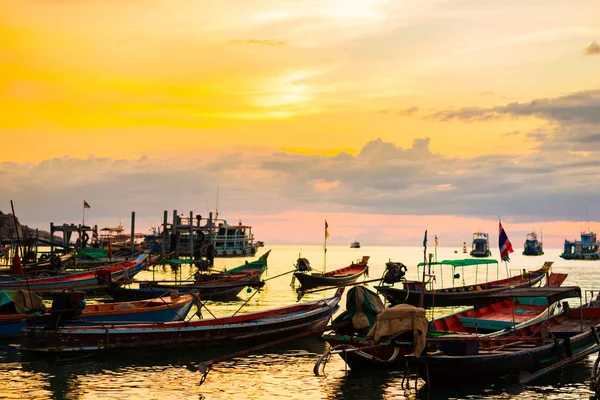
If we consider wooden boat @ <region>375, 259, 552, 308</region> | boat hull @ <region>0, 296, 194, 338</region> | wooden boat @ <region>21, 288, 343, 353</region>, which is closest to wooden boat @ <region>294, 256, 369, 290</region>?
wooden boat @ <region>375, 259, 552, 308</region>

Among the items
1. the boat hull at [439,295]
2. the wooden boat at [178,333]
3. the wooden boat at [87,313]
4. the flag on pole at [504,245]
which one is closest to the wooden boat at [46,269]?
the wooden boat at [87,313]

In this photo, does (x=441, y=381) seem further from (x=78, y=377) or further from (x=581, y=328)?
(x=78, y=377)

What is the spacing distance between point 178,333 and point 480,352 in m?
10.9

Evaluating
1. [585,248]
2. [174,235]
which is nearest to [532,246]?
[585,248]

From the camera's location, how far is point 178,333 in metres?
24.9

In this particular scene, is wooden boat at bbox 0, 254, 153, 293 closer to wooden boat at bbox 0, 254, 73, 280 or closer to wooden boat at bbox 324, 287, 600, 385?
wooden boat at bbox 0, 254, 73, 280

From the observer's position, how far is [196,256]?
93.2 meters

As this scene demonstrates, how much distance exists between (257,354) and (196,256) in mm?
68881

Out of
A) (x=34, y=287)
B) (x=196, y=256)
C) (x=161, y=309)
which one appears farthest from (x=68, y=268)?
(x=161, y=309)

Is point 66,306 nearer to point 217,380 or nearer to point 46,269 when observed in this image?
point 217,380

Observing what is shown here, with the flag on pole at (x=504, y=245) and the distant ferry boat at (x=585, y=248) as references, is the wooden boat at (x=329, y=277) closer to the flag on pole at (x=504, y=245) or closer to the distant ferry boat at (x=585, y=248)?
the flag on pole at (x=504, y=245)

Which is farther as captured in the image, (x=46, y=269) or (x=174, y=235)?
(x=174, y=235)

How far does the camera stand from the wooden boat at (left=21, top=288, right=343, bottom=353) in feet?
76.3

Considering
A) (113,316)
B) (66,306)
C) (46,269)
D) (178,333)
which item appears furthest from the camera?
(46,269)
